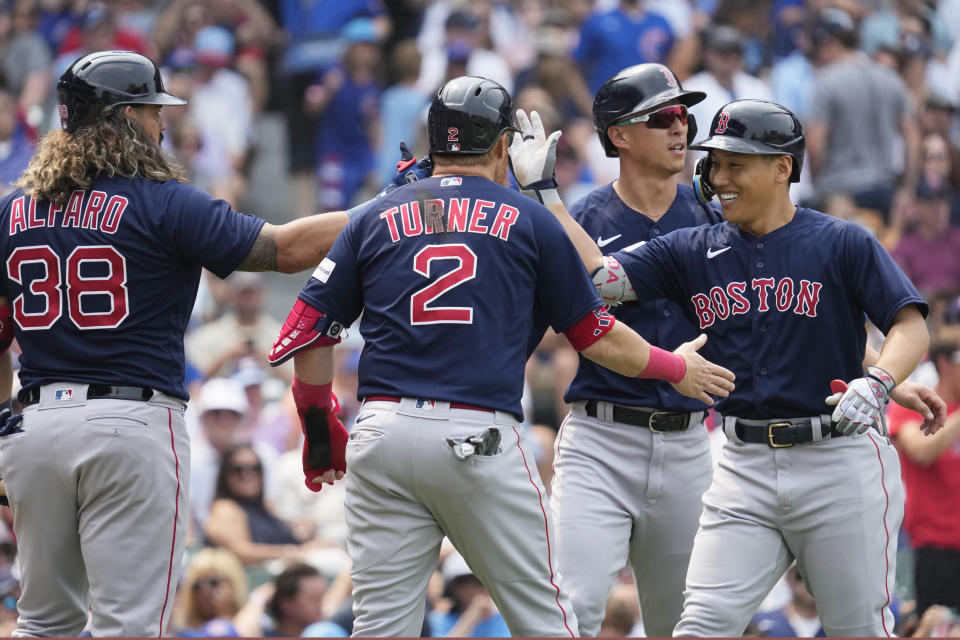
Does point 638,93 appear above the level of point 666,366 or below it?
above

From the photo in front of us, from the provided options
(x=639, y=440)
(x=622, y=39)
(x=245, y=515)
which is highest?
(x=622, y=39)

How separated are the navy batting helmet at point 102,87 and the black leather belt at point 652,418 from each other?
1.89m

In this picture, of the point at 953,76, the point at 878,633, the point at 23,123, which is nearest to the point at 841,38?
the point at 953,76

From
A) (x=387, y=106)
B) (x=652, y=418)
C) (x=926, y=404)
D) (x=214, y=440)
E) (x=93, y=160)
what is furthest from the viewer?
(x=387, y=106)

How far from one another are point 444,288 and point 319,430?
2.48 feet

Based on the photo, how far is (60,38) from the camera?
39.5 feet

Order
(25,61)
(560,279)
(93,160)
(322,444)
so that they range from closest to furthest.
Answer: (560,279), (93,160), (322,444), (25,61)

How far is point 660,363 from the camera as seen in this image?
442cm

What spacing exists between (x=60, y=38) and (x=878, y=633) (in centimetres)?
964

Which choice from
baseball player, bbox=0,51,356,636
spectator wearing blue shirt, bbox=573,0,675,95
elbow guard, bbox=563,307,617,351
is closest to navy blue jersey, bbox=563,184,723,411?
elbow guard, bbox=563,307,617,351

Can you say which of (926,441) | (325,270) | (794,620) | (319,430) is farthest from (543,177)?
(794,620)

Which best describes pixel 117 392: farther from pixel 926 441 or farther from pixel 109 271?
pixel 926 441

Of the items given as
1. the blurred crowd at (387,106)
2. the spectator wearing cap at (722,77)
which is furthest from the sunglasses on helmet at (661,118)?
the spectator wearing cap at (722,77)

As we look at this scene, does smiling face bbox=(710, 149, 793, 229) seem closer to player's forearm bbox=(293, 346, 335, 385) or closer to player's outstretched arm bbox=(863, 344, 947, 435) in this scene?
player's outstretched arm bbox=(863, 344, 947, 435)
